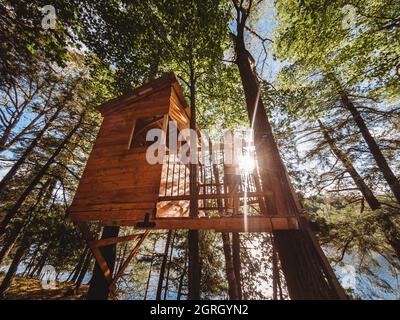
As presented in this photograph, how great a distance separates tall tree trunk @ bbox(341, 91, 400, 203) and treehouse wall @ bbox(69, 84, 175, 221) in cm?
905

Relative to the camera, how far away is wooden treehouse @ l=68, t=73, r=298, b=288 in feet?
11.9

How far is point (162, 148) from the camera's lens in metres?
5.06


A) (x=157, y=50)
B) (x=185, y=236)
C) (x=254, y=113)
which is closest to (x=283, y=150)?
(x=254, y=113)

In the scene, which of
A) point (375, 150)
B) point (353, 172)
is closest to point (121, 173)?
point (353, 172)

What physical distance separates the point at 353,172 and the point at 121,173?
10466 mm

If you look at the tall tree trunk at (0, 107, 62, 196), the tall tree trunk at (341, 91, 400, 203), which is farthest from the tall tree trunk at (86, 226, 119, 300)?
the tall tree trunk at (341, 91, 400, 203)

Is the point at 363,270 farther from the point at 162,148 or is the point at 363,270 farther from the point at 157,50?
the point at 157,50

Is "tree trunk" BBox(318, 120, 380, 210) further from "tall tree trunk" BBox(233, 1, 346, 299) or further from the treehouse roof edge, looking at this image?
the treehouse roof edge

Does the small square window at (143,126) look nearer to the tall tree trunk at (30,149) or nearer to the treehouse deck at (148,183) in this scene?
the treehouse deck at (148,183)

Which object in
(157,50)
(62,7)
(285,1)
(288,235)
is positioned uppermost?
(285,1)

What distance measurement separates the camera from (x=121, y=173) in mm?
5250

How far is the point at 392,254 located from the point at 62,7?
13416 mm

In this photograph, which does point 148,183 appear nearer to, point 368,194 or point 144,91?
point 144,91

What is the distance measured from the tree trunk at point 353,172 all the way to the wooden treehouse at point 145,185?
5.94 m
